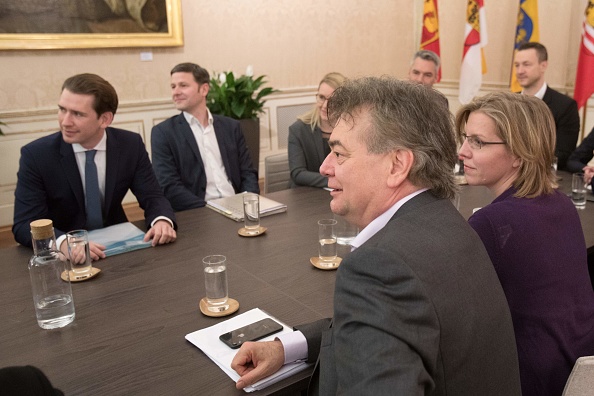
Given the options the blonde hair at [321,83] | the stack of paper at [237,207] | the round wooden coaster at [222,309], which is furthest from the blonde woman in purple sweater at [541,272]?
the blonde hair at [321,83]

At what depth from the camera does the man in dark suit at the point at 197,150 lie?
3426 mm

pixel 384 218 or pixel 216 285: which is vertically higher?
pixel 384 218

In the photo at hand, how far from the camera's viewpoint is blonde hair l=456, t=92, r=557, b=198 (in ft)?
5.55

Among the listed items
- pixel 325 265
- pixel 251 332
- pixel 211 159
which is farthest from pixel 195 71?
pixel 251 332

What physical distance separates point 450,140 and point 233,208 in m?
1.53

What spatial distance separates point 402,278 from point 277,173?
2665 mm

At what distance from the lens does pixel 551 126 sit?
5.91 ft

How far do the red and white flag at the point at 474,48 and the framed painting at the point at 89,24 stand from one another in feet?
10.3

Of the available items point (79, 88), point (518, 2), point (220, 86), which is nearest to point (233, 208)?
point (79, 88)

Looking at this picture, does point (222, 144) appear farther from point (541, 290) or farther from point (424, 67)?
point (541, 290)

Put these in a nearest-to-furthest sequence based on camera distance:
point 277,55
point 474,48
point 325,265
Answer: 1. point 325,265
2. point 474,48
3. point 277,55

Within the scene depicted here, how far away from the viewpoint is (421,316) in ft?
2.90

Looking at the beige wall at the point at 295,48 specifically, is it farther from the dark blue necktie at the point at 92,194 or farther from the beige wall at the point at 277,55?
the dark blue necktie at the point at 92,194

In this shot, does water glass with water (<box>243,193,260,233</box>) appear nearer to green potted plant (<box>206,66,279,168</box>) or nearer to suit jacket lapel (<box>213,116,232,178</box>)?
suit jacket lapel (<box>213,116,232,178</box>)
